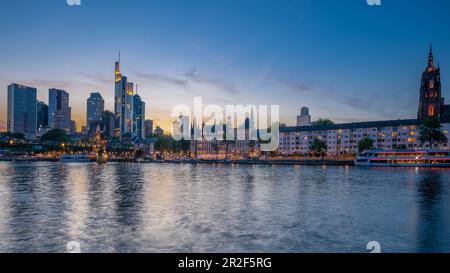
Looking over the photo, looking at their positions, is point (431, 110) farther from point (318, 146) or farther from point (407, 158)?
point (407, 158)

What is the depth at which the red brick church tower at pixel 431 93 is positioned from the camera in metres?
181

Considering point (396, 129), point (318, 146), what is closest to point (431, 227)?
point (318, 146)

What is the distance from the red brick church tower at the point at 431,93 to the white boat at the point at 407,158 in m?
66.2

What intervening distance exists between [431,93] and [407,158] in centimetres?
8013

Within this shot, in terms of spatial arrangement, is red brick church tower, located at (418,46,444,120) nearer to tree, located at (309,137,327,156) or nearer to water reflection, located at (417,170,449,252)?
tree, located at (309,137,327,156)

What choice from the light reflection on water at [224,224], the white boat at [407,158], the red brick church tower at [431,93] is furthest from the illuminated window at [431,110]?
the light reflection on water at [224,224]

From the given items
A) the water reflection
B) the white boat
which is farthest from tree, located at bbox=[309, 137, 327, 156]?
the water reflection

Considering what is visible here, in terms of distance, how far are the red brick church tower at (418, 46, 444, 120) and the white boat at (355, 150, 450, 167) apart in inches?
2606

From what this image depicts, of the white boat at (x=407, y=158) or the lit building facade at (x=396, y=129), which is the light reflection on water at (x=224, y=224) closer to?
the white boat at (x=407, y=158)

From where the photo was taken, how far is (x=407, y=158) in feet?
411

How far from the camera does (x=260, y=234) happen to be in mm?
21484
